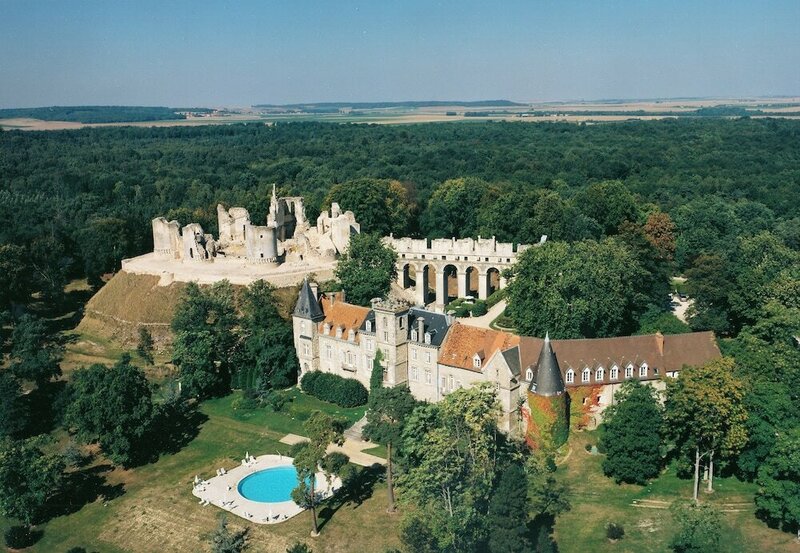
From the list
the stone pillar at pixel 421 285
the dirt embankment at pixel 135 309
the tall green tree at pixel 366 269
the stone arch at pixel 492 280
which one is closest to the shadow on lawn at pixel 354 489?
the tall green tree at pixel 366 269

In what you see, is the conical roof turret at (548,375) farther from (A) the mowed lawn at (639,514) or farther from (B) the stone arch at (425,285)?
(B) the stone arch at (425,285)

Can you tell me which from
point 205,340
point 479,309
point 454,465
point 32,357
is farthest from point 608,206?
point 32,357

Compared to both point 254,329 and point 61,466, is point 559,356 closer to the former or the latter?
point 254,329

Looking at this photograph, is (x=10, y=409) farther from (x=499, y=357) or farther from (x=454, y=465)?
(x=499, y=357)

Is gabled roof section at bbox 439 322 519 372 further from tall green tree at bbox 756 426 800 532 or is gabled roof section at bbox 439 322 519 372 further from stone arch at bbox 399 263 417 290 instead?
stone arch at bbox 399 263 417 290

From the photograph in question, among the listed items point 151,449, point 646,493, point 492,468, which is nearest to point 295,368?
point 151,449

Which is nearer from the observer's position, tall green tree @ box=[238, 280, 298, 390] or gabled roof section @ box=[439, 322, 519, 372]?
gabled roof section @ box=[439, 322, 519, 372]

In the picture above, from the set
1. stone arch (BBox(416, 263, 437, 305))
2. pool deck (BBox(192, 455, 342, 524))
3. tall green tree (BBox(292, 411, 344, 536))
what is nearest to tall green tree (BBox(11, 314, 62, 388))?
pool deck (BBox(192, 455, 342, 524))
